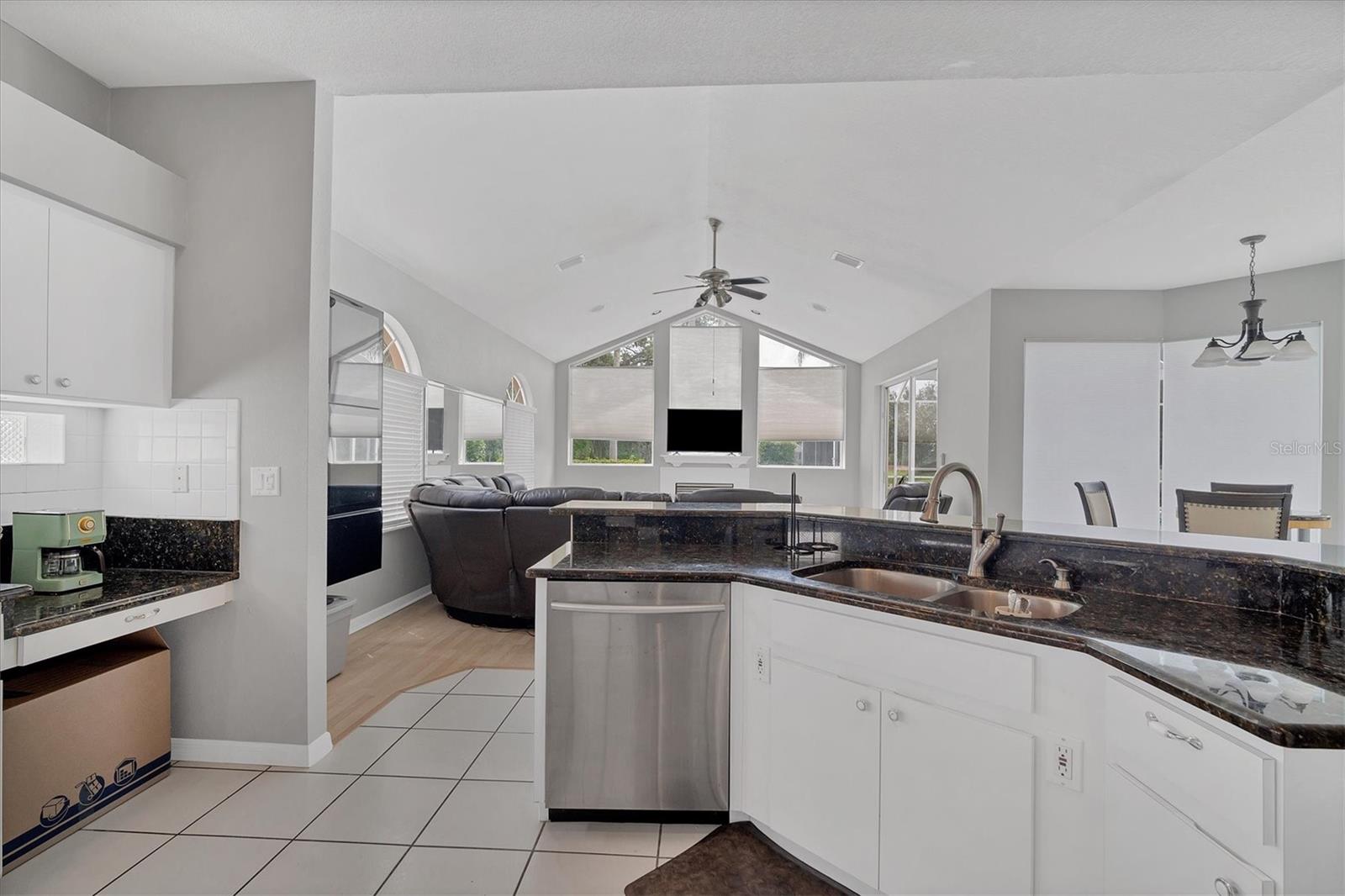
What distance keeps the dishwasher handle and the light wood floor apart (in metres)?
1.49

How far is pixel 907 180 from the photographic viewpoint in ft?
12.7

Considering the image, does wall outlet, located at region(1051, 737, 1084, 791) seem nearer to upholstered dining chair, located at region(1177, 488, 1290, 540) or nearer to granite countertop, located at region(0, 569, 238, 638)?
granite countertop, located at region(0, 569, 238, 638)

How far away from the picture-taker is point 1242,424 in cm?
490

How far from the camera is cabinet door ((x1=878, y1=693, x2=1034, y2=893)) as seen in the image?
142 centimetres

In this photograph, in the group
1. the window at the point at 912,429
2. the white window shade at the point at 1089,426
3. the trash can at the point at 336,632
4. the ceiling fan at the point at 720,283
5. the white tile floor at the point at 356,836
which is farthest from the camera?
the window at the point at 912,429

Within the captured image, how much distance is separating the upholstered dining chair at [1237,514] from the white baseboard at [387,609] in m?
5.14

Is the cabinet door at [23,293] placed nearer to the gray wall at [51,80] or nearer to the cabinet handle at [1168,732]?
the gray wall at [51,80]

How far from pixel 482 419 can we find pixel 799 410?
4990 mm

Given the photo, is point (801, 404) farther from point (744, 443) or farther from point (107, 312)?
point (107, 312)

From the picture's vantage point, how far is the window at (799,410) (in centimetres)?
956

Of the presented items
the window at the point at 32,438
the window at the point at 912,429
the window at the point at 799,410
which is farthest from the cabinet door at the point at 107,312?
the window at the point at 799,410

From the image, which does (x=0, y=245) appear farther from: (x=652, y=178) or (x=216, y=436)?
(x=652, y=178)

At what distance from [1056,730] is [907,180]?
3418mm

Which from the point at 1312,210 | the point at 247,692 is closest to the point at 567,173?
the point at 247,692
